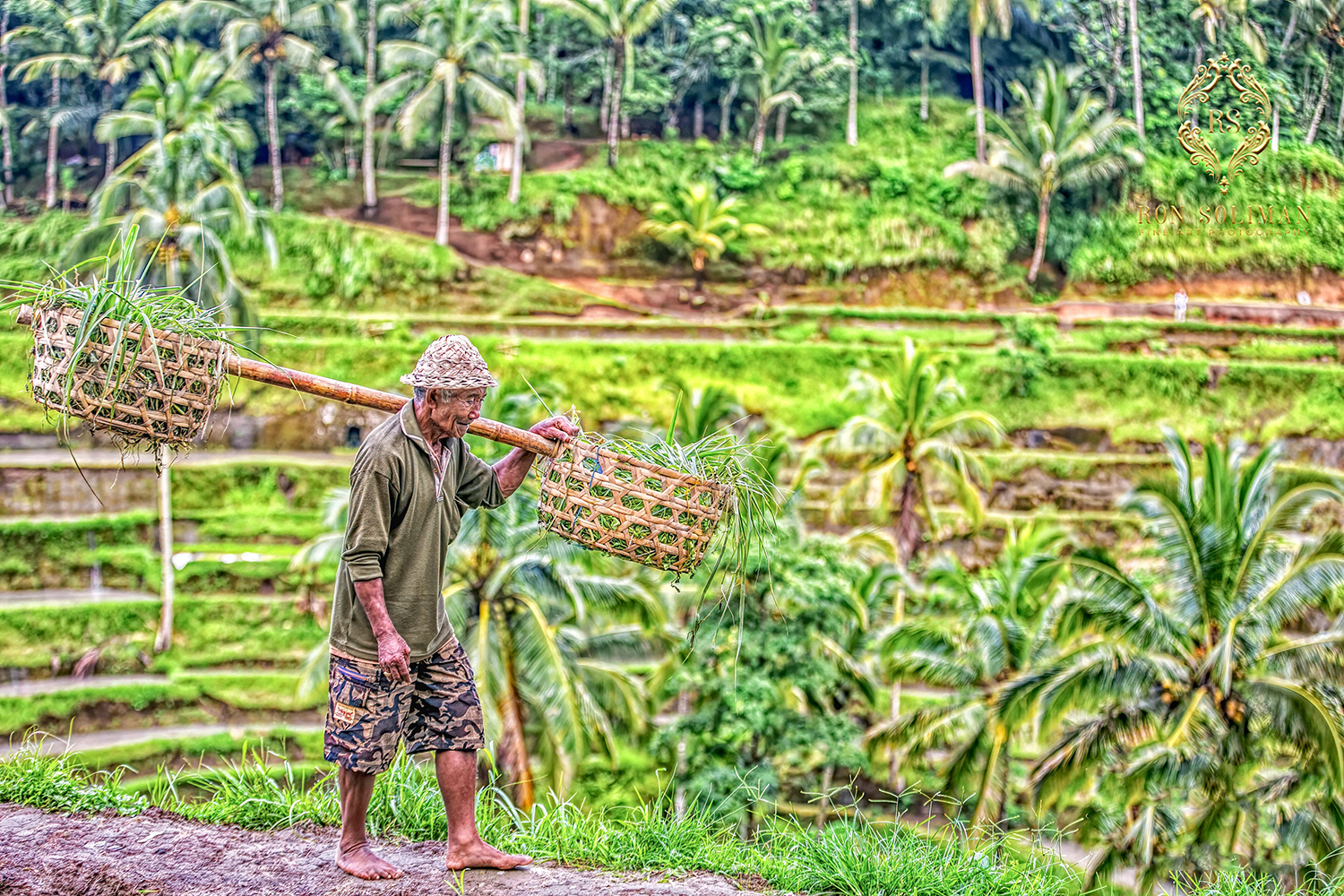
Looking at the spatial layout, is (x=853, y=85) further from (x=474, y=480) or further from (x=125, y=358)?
(x=125, y=358)

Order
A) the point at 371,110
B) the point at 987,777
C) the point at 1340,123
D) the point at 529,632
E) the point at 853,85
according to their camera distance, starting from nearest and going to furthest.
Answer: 1. the point at 529,632
2. the point at 987,777
3. the point at 1340,123
4. the point at 371,110
5. the point at 853,85

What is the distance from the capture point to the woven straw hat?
3080 millimetres

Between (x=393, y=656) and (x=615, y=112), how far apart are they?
69.9 ft

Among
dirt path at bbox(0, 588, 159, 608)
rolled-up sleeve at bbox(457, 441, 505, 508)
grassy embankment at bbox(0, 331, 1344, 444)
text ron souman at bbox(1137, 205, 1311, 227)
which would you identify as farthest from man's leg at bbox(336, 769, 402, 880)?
grassy embankment at bbox(0, 331, 1344, 444)

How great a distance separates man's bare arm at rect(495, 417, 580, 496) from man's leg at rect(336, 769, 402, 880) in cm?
92

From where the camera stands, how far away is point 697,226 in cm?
2178

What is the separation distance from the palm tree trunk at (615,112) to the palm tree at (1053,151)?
664 centimetres

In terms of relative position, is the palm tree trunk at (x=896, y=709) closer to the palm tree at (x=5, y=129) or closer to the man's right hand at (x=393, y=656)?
the man's right hand at (x=393, y=656)

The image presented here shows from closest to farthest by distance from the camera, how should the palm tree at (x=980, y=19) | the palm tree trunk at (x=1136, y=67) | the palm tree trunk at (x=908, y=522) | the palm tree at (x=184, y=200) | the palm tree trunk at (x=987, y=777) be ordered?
the palm tree trunk at (x=987, y=777), the palm tree at (x=184, y=200), the palm tree trunk at (x=908, y=522), the palm tree trunk at (x=1136, y=67), the palm tree at (x=980, y=19)

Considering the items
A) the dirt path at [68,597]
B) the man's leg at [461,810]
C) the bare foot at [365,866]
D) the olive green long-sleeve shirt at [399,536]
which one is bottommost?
the dirt path at [68,597]

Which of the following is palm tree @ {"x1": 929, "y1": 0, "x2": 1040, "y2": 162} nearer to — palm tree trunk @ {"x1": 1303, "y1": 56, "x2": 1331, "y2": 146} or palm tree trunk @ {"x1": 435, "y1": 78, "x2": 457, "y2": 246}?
palm tree trunk @ {"x1": 435, "y1": 78, "x2": 457, "y2": 246}

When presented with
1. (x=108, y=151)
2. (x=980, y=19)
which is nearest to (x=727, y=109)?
(x=980, y=19)

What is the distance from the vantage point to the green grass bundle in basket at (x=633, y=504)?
321cm

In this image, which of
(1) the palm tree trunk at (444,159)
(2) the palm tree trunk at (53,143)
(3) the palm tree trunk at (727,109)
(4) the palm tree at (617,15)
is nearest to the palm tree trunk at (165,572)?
(1) the palm tree trunk at (444,159)
